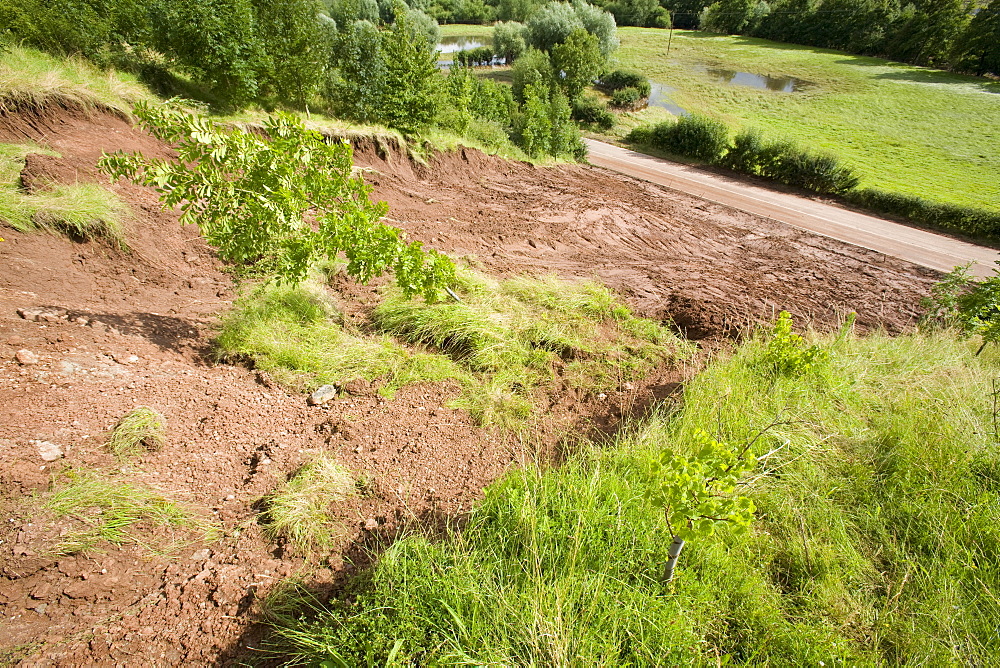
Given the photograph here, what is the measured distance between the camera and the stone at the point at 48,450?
2543 mm

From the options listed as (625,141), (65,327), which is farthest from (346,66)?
(625,141)

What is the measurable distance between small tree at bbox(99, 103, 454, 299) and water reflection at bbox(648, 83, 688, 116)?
34.4 meters

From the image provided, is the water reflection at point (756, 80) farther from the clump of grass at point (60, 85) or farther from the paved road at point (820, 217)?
the clump of grass at point (60, 85)

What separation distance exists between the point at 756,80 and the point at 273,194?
5505 centimetres

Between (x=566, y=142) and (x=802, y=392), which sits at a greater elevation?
(x=566, y=142)

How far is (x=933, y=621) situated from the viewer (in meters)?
2.25

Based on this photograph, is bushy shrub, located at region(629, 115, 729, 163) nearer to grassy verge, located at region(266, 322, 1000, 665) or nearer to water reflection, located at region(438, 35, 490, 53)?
grassy verge, located at region(266, 322, 1000, 665)

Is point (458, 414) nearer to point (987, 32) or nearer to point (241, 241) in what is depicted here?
point (241, 241)

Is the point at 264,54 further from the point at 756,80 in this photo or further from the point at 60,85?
the point at 756,80

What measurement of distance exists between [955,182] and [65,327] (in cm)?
3040

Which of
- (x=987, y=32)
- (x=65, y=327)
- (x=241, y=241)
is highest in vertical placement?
(x=987, y=32)

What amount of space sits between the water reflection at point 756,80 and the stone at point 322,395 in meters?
50.0

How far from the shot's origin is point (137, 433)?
9.42 feet

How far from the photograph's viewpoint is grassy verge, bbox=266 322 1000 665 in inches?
80.6
